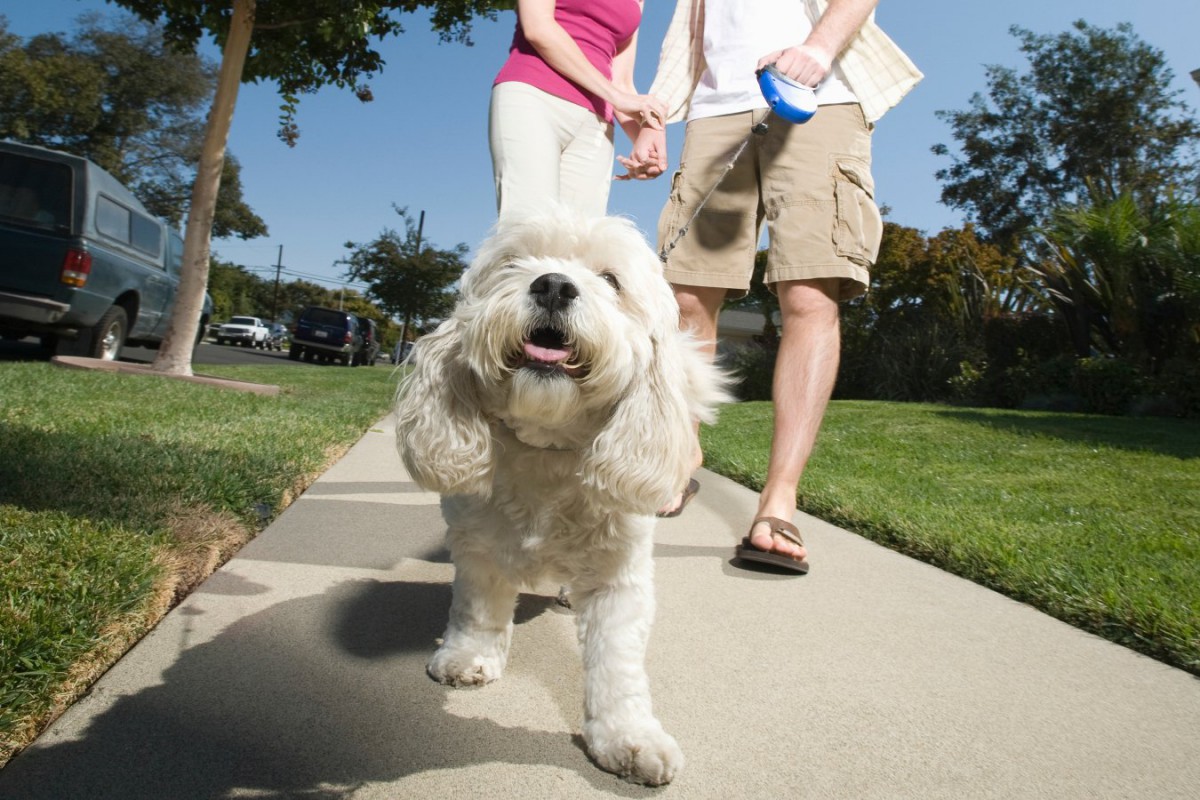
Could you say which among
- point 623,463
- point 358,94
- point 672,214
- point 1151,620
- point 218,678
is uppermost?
point 358,94

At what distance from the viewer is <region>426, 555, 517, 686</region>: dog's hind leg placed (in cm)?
194

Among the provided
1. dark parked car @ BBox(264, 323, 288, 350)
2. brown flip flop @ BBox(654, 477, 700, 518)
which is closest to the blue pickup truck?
brown flip flop @ BBox(654, 477, 700, 518)

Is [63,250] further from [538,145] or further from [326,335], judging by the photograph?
[326,335]

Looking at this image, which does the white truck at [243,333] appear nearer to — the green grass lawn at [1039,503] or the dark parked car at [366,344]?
the dark parked car at [366,344]

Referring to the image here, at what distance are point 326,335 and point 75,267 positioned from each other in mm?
24263

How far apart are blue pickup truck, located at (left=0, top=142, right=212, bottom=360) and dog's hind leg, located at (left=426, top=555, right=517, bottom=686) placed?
25.7 feet

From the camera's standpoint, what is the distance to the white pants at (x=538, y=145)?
109 inches

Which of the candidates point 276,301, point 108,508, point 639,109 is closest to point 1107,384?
point 639,109

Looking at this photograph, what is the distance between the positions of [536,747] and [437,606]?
0.90 meters

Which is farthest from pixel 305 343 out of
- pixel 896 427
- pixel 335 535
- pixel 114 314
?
pixel 335 535

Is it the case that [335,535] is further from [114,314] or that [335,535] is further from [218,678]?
[114,314]

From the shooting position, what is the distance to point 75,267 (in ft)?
25.9

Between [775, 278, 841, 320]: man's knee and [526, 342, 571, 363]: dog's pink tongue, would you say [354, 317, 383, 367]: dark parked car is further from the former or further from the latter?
[526, 342, 571, 363]: dog's pink tongue

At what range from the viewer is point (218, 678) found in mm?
1806
